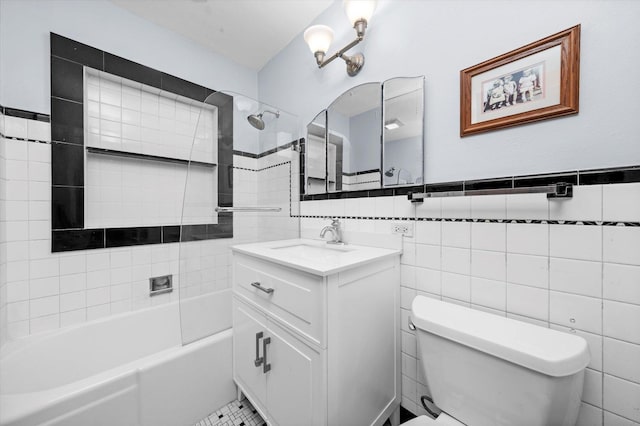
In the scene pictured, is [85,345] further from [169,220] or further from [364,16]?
[364,16]

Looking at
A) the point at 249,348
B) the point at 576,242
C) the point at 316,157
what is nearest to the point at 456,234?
the point at 576,242

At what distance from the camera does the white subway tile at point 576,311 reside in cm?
73

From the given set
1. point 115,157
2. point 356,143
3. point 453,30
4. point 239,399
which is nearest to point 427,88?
point 453,30

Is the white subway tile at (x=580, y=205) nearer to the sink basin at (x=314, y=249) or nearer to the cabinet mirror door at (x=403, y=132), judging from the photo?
the cabinet mirror door at (x=403, y=132)

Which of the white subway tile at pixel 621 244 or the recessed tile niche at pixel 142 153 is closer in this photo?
the white subway tile at pixel 621 244

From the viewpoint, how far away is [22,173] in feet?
4.38

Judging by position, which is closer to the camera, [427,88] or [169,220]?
[427,88]

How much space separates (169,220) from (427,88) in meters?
2.00

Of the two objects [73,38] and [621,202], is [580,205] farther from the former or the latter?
[73,38]

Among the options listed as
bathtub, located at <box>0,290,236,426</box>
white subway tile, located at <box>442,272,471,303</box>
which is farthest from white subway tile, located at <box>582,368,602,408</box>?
bathtub, located at <box>0,290,236,426</box>

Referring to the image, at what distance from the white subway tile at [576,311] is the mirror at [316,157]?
1218mm

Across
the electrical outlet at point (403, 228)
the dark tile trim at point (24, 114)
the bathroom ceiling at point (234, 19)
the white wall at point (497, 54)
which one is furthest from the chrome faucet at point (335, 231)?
the dark tile trim at point (24, 114)

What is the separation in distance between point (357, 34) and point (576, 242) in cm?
129

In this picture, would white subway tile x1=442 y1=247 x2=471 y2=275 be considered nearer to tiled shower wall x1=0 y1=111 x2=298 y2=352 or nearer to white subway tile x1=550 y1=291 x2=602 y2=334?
white subway tile x1=550 y1=291 x2=602 y2=334
